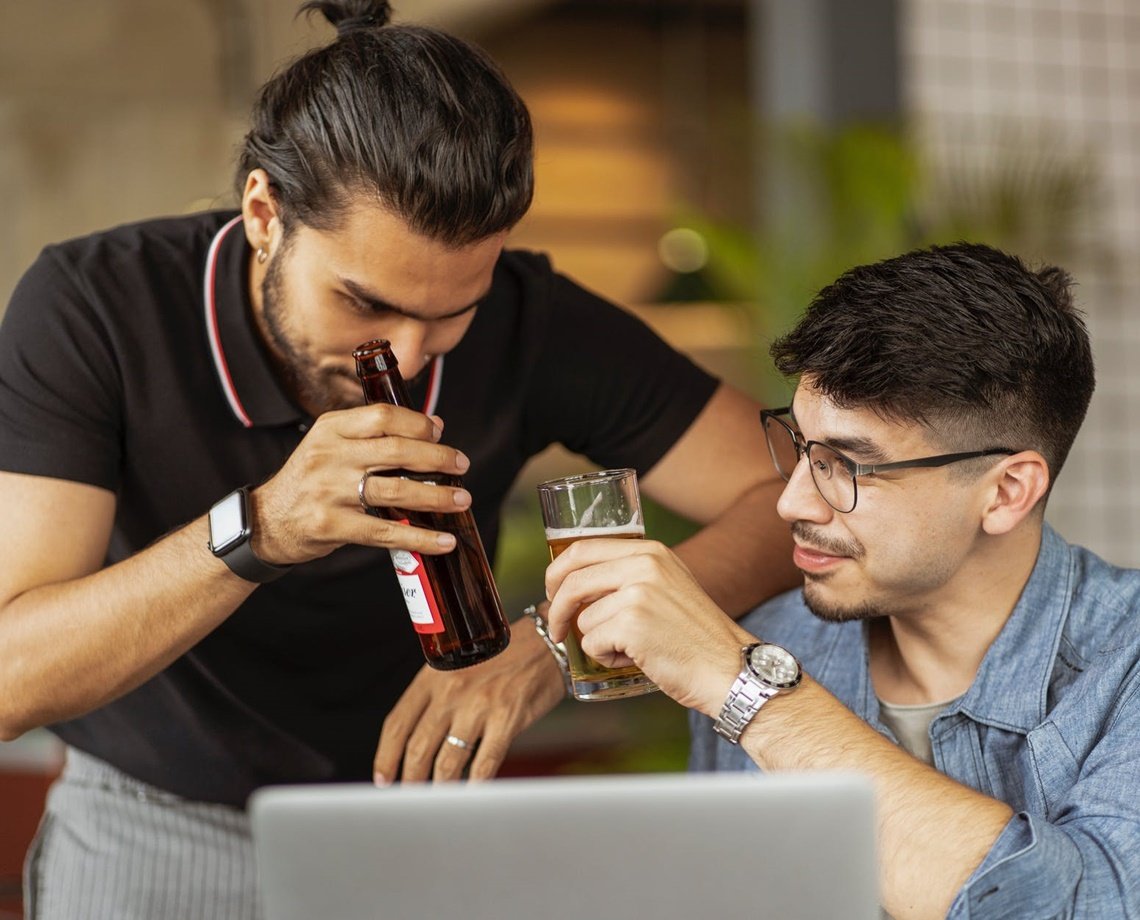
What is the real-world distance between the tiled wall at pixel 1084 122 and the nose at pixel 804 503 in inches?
113

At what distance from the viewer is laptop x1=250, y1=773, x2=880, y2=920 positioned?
0.75 meters

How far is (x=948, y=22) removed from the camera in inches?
161

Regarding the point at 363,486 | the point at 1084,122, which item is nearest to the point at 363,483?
the point at 363,486

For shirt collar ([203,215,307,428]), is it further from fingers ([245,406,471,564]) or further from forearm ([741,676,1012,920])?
forearm ([741,676,1012,920])

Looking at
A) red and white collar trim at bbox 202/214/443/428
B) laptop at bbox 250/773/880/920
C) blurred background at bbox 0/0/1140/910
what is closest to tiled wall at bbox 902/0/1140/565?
blurred background at bbox 0/0/1140/910

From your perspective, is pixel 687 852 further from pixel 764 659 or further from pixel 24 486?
pixel 24 486

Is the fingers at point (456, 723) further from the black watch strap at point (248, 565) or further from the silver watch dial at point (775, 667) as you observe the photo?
the silver watch dial at point (775, 667)

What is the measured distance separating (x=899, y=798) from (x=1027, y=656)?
33cm

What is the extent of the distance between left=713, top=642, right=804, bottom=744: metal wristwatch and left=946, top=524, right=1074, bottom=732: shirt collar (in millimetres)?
304

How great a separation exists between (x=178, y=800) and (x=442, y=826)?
1041 millimetres

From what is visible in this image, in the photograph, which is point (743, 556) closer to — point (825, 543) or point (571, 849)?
point (825, 543)

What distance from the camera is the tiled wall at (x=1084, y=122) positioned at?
4.09 metres

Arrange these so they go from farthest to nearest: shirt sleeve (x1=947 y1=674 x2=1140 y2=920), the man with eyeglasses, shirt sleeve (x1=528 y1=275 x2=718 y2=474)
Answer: shirt sleeve (x1=528 y1=275 x2=718 y2=474)
the man with eyeglasses
shirt sleeve (x1=947 y1=674 x2=1140 y2=920)

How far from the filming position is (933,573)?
1.42m
